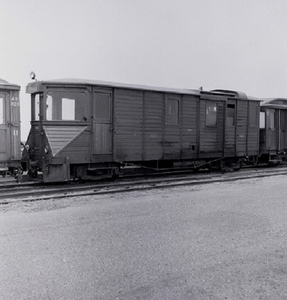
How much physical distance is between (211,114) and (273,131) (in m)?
5.42

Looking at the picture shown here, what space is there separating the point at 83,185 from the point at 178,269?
664 cm

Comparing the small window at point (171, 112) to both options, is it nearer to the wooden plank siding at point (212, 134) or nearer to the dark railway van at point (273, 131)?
the wooden plank siding at point (212, 134)

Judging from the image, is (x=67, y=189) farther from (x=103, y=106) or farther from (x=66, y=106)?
(x=103, y=106)

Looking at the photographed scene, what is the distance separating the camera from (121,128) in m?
11.4

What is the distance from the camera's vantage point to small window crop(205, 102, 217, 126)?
45.3 feet

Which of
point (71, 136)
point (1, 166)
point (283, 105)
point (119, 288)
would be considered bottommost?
point (119, 288)

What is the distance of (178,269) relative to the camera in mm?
4242

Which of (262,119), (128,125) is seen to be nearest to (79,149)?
(128,125)

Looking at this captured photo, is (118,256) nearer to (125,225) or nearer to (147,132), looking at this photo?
(125,225)

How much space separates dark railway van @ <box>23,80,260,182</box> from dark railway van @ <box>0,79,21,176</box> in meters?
0.51

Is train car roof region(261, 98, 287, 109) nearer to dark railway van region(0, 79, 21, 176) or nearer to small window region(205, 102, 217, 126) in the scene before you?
small window region(205, 102, 217, 126)

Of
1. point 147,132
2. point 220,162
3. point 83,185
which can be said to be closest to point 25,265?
point 83,185

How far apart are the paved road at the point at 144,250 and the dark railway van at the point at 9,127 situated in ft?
8.76

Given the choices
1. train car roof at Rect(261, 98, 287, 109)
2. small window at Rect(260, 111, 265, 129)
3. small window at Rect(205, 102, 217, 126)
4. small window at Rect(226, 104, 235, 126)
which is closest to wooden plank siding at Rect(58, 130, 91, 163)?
small window at Rect(205, 102, 217, 126)
